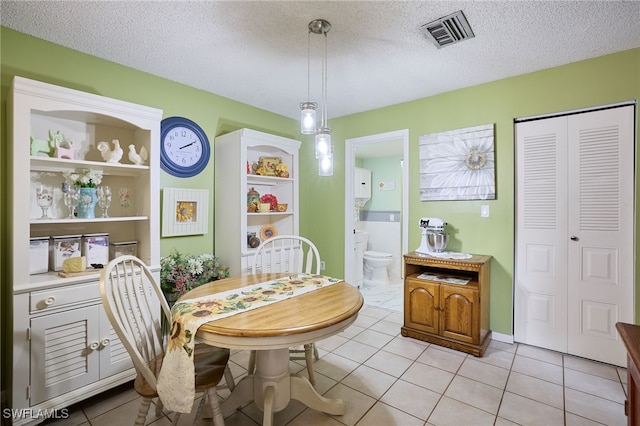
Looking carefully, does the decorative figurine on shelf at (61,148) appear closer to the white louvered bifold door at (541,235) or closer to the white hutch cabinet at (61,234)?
the white hutch cabinet at (61,234)

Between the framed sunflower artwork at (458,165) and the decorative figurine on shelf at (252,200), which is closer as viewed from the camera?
the framed sunflower artwork at (458,165)

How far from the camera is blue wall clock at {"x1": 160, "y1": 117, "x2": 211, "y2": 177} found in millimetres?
2713

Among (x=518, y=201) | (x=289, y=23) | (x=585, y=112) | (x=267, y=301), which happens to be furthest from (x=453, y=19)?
(x=267, y=301)

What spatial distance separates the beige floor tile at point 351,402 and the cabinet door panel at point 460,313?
42.8 inches

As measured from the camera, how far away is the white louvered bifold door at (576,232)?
2.29 metres

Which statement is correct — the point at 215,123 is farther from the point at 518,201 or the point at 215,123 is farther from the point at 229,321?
the point at 518,201

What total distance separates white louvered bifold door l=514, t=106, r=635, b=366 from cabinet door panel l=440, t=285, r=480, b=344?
56 cm

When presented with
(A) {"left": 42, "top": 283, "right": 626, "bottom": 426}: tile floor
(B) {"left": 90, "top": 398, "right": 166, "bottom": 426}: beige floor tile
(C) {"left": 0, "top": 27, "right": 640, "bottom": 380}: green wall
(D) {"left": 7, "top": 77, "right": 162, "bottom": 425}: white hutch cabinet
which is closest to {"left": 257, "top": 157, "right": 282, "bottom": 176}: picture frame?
(C) {"left": 0, "top": 27, "right": 640, "bottom": 380}: green wall

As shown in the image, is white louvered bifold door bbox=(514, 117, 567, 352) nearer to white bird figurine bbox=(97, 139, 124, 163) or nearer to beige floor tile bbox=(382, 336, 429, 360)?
beige floor tile bbox=(382, 336, 429, 360)

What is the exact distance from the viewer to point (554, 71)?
2521 mm

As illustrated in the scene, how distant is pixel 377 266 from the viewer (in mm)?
4762

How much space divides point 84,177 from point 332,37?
1.98 m

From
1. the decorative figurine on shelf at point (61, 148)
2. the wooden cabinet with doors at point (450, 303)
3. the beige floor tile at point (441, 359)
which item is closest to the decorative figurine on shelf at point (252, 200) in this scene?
the decorative figurine on shelf at point (61, 148)

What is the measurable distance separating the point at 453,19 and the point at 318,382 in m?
2.57
